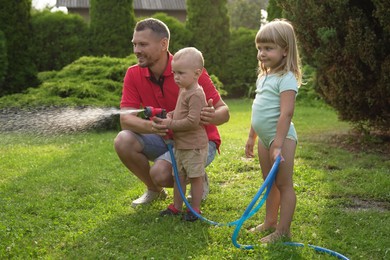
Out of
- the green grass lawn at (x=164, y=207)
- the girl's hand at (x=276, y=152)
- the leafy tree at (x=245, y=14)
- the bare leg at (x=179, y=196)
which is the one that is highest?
the leafy tree at (x=245, y=14)

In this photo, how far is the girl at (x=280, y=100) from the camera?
336 cm

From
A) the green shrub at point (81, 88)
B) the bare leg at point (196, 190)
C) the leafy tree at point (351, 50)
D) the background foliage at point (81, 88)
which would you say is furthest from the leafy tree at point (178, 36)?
the bare leg at point (196, 190)

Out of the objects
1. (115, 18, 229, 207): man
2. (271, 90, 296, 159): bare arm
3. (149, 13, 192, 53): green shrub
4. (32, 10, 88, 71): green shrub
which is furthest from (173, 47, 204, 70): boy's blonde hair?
(149, 13, 192, 53): green shrub

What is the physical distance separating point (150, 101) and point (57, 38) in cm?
1057

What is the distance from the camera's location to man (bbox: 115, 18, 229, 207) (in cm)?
418

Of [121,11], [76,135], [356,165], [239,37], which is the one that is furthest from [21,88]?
[356,165]

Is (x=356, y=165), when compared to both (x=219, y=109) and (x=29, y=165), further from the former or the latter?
(x=29, y=165)

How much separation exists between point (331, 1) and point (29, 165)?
4129mm

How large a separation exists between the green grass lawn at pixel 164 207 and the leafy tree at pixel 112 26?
7.47 metres

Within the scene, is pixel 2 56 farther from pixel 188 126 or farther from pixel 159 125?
pixel 188 126

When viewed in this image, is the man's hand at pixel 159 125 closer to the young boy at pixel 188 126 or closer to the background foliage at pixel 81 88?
the young boy at pixel 188 126

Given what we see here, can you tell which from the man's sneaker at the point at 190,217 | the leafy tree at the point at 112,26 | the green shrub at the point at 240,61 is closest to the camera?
the man's sneaker at the point at 190,217

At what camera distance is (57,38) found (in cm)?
1420

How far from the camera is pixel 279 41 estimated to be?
11.2 feet
